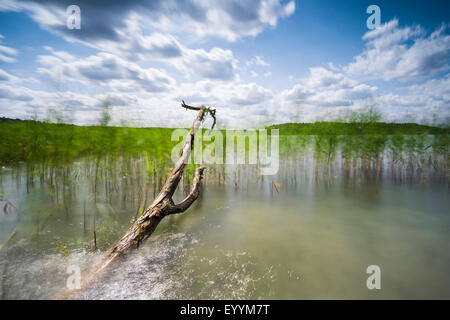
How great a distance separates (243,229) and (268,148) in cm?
636

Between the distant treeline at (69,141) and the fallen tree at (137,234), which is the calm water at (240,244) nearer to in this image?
the fallen tree at (137,234)

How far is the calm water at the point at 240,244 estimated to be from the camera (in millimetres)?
2365

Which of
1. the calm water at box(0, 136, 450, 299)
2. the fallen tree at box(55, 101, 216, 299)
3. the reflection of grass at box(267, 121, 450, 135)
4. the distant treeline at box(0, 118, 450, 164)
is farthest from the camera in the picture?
the reflection of grass at box(267, 121, 450, 135)

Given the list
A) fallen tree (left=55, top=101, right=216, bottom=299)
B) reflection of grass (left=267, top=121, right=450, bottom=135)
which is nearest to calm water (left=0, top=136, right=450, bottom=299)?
fallen tree (left=55, top=101, right=216, bottom=299)

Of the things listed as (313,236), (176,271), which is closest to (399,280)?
(313,236)

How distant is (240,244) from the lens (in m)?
3.43

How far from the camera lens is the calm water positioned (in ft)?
7.76

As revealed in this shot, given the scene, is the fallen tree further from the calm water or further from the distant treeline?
the distant treeline

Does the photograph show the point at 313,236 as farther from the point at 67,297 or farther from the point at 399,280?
the point at 67,297

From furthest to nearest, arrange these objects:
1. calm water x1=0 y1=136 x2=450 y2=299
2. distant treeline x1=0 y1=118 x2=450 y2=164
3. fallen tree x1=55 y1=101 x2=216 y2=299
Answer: distant treeline x1=0 y1=118 x2=450 y2=164, calm water x1=0 y1=136 x2=450 y2=299, fallen tree x1=55 y1=101 x2=216 y2=299

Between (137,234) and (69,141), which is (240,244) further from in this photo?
(69,141)

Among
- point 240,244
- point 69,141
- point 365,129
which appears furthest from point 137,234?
point 365,129

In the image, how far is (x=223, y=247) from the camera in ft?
10.9

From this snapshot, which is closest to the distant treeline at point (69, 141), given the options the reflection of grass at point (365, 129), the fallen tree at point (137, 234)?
the fallen tree at point (137, 234)
